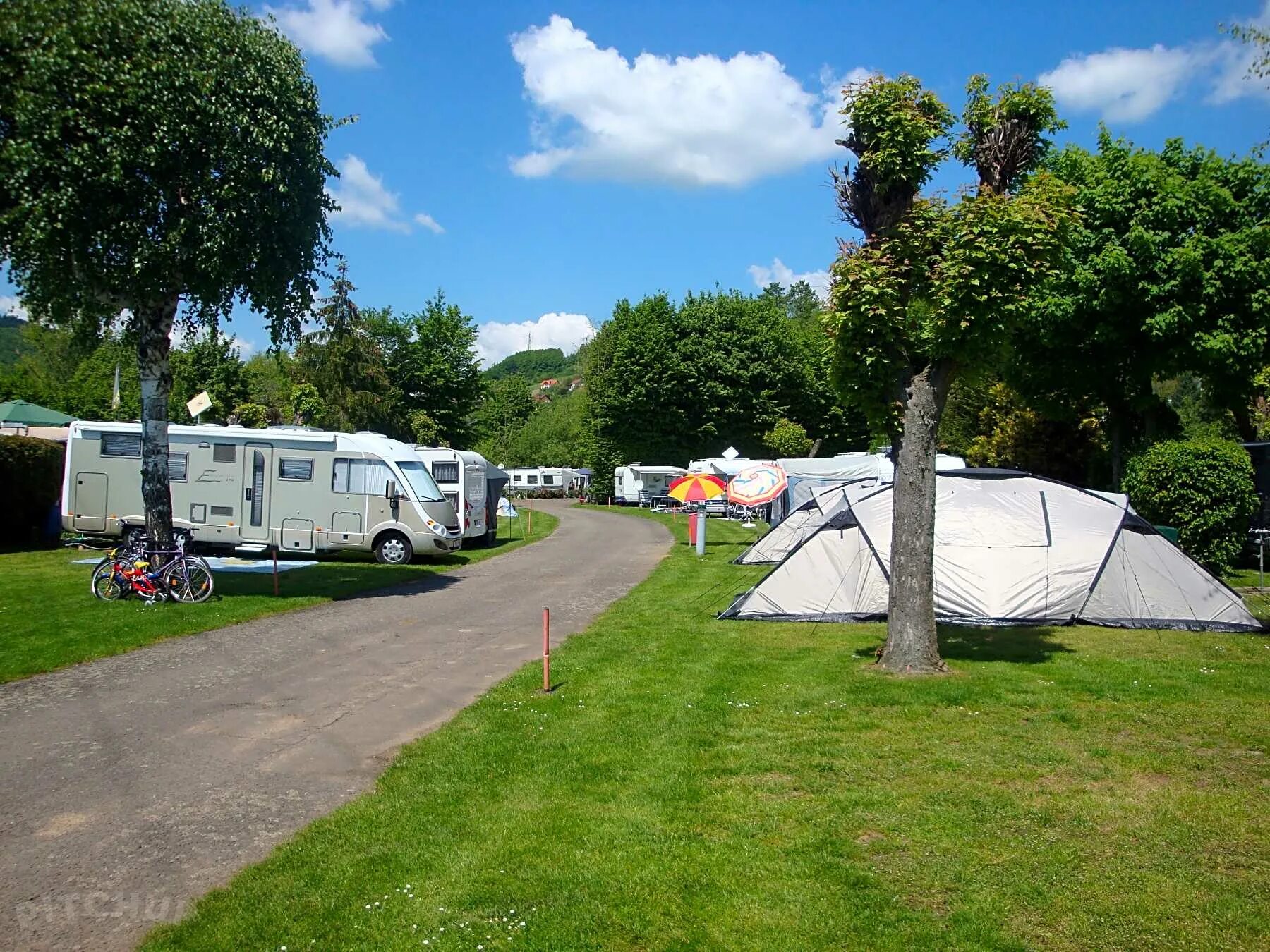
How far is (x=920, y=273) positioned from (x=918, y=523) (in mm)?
2466

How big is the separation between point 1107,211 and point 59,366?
6457cm

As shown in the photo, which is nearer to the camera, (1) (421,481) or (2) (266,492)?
(2) (266,492)

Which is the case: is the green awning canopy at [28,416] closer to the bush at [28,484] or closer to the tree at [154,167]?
the bush at [28,484]

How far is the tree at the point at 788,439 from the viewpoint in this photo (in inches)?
1843

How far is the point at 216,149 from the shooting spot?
12.9 meters

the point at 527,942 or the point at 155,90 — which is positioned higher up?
the point at 155,90

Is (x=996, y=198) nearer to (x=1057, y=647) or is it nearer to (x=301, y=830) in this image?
(x=1057, y=647)

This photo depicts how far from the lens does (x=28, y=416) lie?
28.8 metres

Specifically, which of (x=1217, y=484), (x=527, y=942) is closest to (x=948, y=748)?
(x=527, y=942)

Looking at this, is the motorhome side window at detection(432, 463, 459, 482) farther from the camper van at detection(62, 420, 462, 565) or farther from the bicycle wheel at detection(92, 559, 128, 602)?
the bicycle wheel at detection(92, 559, 128, 602)

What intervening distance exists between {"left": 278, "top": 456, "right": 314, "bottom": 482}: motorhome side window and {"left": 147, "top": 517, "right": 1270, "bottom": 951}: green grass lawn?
12888 millimetres

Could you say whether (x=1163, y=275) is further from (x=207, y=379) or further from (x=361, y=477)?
(x=207, y=379)

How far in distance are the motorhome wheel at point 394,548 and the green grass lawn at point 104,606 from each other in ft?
1.11

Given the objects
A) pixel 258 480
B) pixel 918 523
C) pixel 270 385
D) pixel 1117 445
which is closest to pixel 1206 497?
pixel 1117 445
